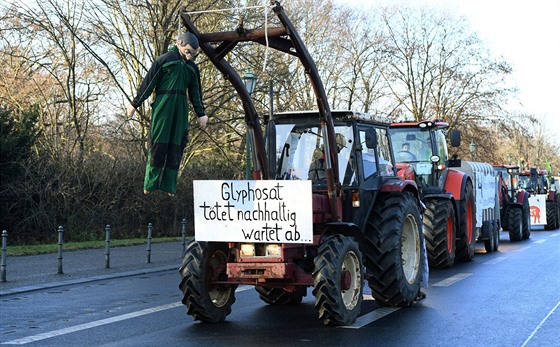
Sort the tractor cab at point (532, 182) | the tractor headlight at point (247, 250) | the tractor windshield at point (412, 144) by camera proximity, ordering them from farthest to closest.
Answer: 1. the tractor cab at point (532, 182)
2. the tractor windshield at point (412, 144)
3. the tractor headlight at point (247, 250)

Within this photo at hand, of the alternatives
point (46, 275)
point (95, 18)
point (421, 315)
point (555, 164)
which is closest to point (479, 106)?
point (95, 18)

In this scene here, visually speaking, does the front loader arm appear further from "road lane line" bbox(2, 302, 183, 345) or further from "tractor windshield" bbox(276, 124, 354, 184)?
"road lane line" bbox(2, 302, 183, 345)

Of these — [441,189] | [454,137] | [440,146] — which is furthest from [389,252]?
[440,146]

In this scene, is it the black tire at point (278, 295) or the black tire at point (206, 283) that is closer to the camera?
the black tire at point (206, 283)

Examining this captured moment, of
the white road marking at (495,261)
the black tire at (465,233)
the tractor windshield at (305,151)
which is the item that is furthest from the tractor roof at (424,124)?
the tractor windshield at (305,151)

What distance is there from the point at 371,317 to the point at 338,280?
3.89 feet

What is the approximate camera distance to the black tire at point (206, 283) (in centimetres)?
1013

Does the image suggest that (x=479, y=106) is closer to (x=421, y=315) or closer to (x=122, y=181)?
(x=122, y=181)

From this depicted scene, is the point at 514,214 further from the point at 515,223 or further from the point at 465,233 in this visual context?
the point at 465,233

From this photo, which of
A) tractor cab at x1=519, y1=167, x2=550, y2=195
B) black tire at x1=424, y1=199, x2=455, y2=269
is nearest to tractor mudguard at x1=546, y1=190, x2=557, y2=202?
tractor cab at x1=519, y1=167, x2=550, y2=195

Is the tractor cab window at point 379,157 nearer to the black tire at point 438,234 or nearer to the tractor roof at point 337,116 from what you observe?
the tractor roof at point 337,116

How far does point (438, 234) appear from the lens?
57.0 feet

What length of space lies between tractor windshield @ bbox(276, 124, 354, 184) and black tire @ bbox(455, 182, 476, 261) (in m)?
8.34

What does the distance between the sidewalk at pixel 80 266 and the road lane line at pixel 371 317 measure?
6123 mm
